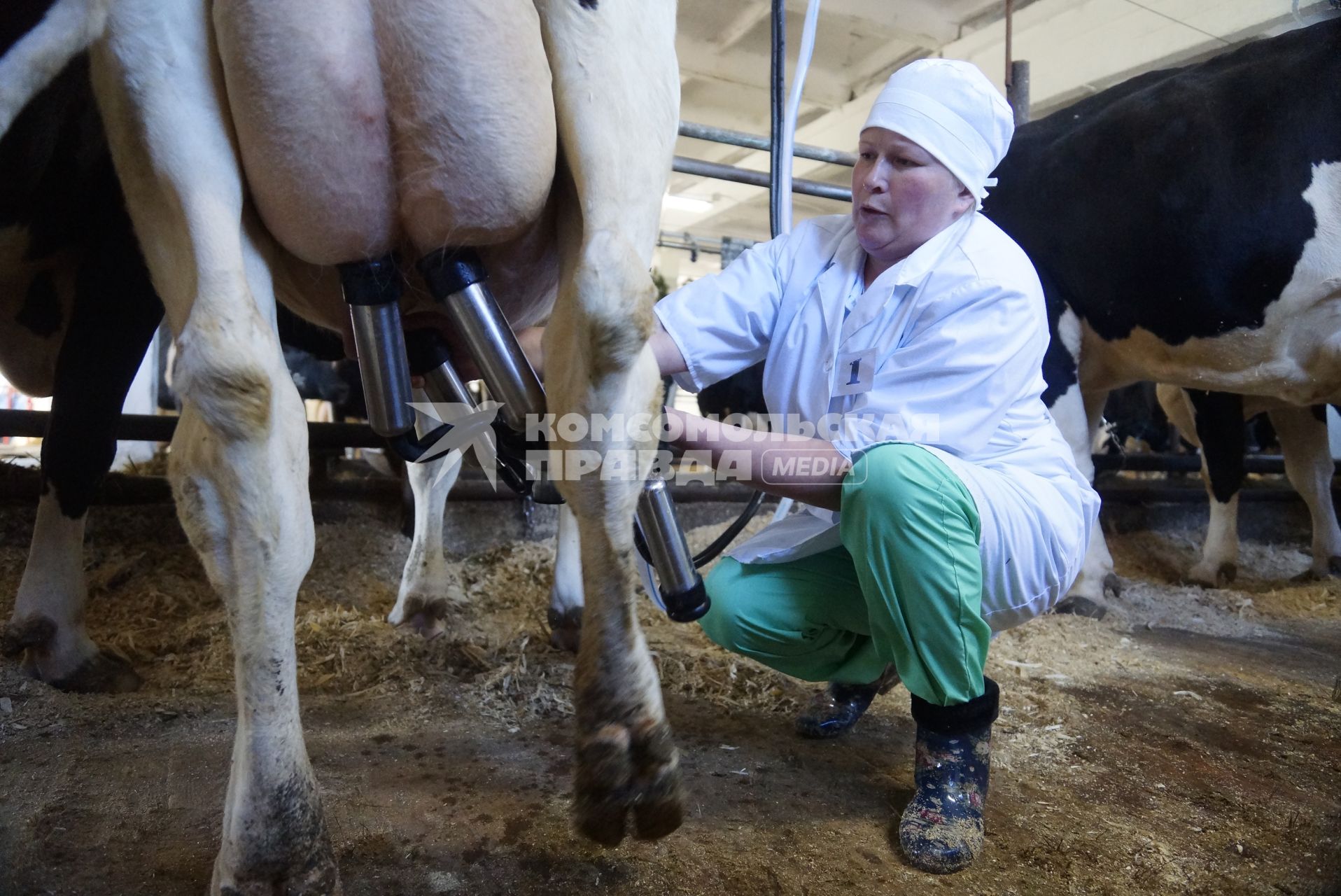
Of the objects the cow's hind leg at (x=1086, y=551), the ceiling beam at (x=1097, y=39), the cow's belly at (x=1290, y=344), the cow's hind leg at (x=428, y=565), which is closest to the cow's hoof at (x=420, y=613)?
the cow's hind leg at (x=428, y=565)

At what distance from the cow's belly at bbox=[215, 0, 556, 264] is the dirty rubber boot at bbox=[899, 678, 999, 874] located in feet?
3.34

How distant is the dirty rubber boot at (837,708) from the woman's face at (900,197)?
0.85 m

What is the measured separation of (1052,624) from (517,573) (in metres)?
1.84

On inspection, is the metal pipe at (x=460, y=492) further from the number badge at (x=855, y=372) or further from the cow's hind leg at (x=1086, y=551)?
the number badge at (x=855, y=372)

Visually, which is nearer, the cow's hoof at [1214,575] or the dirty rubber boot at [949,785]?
the dirty rubber boot at [949,785]

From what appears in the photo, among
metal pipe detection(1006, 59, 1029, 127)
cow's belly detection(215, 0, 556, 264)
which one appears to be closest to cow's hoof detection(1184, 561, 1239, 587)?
metal pipe detection(1006, 59, 1029, 127)

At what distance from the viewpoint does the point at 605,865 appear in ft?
3.77

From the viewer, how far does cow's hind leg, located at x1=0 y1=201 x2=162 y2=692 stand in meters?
1.80

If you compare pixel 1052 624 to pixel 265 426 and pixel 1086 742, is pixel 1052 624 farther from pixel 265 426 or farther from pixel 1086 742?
pixel 265 426

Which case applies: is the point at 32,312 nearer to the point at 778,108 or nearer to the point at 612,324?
the point at 612,324

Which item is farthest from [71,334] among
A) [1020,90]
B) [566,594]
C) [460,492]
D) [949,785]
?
[1020,90]

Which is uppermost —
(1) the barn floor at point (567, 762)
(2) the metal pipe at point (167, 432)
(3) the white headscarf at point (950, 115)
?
(3) the white headscarf at point (950, 115)

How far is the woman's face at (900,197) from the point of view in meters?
1.50

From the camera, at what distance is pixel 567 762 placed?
1521 mm
